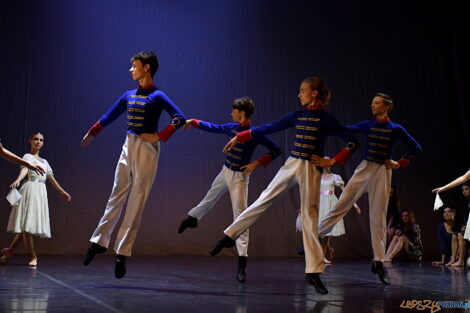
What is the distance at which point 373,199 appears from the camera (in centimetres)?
439

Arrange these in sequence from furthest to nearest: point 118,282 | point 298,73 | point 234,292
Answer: point 298,73 < point 118,282 < point 234,292

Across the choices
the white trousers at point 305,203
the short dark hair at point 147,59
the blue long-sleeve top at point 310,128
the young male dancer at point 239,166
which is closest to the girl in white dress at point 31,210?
the young male dancer at point 239,166

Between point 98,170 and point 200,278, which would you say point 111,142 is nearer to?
point 98,170

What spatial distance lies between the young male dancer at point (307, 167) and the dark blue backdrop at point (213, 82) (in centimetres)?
336

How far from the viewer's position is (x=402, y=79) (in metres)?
7.84

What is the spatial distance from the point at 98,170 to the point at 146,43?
174 cm

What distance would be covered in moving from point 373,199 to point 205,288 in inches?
62.6

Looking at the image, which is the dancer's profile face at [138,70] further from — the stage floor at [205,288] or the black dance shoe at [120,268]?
the stage floor at [205,288]

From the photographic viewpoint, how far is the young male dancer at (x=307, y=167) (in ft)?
11.7

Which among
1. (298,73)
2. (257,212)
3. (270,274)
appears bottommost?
(270,274)

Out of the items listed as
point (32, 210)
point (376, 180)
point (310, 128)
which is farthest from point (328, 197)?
point (32, 210)

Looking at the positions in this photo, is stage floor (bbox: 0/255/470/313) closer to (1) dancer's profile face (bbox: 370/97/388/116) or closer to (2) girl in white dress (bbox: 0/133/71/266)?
(2) girl in white dress (bbox: 0/133/71/266)

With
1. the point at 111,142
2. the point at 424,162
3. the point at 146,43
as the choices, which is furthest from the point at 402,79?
the point at 111,142

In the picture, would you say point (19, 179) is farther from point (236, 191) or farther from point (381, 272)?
point (381, 272)
